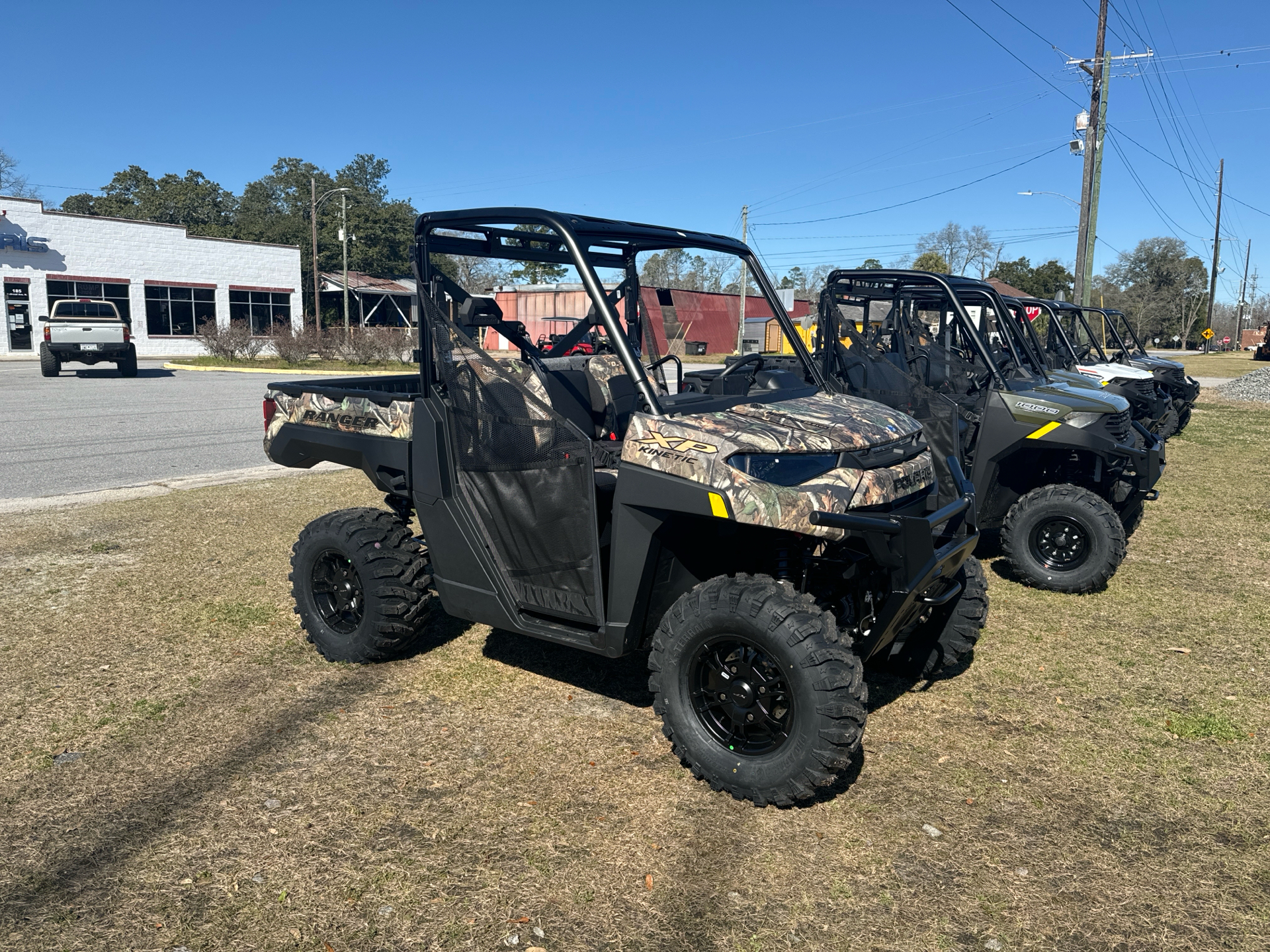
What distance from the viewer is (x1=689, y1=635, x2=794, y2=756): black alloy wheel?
3525 mm

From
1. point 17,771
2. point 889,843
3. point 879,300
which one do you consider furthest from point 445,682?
point 879,300

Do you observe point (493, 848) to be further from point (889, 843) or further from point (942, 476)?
point (942, 476)

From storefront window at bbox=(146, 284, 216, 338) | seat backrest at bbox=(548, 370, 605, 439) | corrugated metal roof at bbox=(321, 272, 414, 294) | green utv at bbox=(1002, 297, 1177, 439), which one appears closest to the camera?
seat backrest at bbox=(548, 370, 605, 439)

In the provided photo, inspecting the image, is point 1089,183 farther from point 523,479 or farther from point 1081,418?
point 523,479

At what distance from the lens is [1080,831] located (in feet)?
11.4

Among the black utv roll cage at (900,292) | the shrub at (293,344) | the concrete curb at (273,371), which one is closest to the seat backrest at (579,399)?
the black utv roll cage at (900,292)

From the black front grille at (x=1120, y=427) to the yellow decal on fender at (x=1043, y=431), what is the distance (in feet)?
1.21

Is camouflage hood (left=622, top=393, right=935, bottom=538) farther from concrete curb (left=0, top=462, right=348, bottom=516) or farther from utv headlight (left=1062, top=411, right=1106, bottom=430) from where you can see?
concrete curb (left=0, top=462, right=348, bottom=516)

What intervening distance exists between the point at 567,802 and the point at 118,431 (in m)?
12.4

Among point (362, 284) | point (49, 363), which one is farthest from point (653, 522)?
point (362, 284)

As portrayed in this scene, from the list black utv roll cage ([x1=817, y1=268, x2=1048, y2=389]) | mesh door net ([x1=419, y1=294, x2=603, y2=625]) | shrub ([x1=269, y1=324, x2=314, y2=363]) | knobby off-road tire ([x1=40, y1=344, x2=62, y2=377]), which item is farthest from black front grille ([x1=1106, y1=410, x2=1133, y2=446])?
shrub ([x1=269, y1=324, x2=314, y2=363])

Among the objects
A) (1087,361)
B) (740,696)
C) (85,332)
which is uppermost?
(85,332)

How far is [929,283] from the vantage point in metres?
7.58

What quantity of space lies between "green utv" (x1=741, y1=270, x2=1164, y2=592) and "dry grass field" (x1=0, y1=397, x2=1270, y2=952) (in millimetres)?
736
